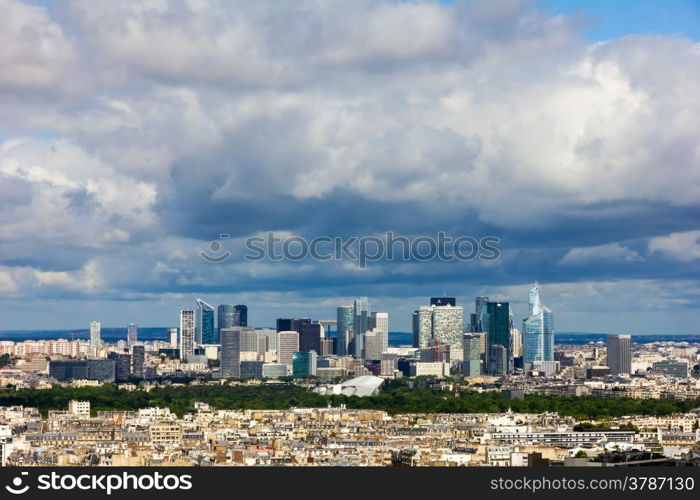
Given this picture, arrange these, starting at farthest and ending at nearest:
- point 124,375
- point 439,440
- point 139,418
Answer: point 124,375, point 139,418, point 439,440

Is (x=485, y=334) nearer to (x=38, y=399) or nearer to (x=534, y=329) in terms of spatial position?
(x=534, y=329)

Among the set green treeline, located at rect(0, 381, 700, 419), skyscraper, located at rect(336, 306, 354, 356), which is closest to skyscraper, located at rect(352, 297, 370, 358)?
skyscraper, located at rect(336, 306, 354, 356)

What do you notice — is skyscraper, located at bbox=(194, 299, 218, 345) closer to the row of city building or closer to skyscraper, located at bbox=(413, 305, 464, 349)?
skyscraper, located at bbox=(413, 305, 464, 349)

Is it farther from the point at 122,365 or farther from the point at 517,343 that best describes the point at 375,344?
the point at 122,365

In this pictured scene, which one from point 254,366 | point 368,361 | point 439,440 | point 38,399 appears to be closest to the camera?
point 439,440
